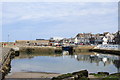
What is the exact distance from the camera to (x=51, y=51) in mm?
71125

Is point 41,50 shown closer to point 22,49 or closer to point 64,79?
point 22,49

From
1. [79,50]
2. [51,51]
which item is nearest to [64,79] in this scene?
[51,51]

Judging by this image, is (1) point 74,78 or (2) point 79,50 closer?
(1) point 74,78

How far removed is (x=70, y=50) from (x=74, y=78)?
61435mm

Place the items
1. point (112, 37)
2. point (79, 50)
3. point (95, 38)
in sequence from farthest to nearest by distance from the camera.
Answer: point (95, 38)
point (112, 37)
point (79, 50)

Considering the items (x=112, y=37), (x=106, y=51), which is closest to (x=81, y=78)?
(x=106, y=51)

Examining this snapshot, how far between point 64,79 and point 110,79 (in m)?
2.91

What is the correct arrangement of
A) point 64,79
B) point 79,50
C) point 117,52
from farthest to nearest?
point 79,50 → point 117,52 → point 64,79

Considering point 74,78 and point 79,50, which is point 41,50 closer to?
point 79,50

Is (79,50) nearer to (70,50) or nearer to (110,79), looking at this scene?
(70,50)

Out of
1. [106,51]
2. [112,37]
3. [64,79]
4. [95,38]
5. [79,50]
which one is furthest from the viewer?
[95,38]

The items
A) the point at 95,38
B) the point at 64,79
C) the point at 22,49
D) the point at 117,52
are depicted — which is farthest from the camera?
the point at 95,38

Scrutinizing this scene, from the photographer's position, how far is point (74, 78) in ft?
43.3

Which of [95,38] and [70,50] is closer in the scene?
[70,50]
